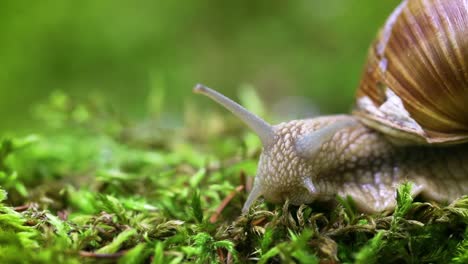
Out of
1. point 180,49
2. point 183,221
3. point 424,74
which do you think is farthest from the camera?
point 180,49

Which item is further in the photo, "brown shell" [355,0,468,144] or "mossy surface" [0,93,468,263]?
"brown shell" [355,0,468,144]

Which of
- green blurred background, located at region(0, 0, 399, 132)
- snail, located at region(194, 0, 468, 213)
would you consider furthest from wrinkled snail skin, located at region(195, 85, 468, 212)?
green blurred background, located at region(0, 0, 399, 132)

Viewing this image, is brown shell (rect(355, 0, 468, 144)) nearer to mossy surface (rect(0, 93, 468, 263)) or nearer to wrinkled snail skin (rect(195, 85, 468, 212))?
wrinkled snail skin (rect(195, 85, 468, 212))

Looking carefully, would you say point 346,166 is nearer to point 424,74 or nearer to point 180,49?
point 424,74

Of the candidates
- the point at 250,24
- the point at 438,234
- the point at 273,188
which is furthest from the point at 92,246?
the point at 250,24

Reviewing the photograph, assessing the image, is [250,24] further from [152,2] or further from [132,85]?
[132,85]

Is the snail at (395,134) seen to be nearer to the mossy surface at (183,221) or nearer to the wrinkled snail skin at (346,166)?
the wrinkled snail skin at (346,166)

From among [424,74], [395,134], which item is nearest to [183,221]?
[395,134]
